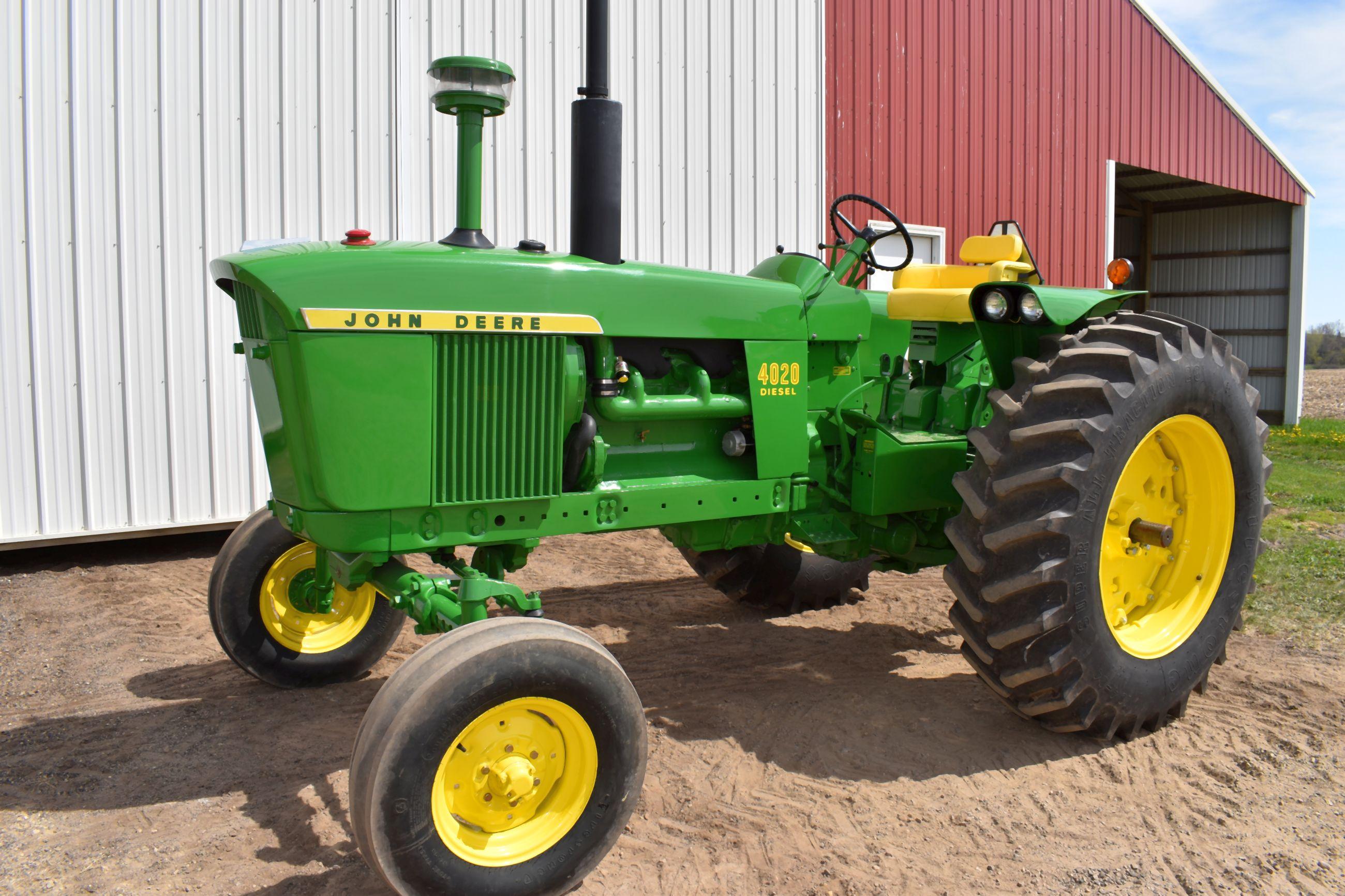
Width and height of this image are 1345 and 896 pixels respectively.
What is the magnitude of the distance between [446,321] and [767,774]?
1.78m

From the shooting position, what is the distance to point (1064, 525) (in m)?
3.28

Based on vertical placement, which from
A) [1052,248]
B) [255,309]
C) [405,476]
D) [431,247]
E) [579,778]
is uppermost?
[1052,248]

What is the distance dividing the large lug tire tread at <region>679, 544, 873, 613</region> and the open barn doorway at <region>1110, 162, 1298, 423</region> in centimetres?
1207

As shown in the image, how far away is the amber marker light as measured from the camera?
14.0 feet

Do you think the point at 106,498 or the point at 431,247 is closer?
the point at 431,247

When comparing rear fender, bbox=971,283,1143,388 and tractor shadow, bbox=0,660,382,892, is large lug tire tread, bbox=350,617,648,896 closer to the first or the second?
tractor shadow, bbox=0,660,382,892

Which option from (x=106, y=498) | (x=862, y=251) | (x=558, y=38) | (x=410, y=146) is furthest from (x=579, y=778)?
(x=558, y=38)

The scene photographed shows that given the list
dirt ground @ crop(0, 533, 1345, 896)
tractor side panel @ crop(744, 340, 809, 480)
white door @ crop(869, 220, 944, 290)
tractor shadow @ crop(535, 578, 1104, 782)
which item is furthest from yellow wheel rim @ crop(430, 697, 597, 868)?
white door @ crop(869, 220, 944, 290)

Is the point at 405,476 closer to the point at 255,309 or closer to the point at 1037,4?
the point at 255,309

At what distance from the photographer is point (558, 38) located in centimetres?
705

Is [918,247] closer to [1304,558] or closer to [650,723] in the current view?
[1304,558]

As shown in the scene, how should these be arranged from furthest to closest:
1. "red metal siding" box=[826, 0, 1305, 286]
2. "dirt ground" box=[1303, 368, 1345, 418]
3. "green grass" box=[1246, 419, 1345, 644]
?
"dirt ground" box=[1303, 368, 1345, 418]
"red metal siding" box=[826, 0, 1305, 286]
"green grass" box=[1246, 419, 1345, 644]

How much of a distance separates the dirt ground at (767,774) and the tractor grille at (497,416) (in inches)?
41.4

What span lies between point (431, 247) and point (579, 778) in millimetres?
1594
